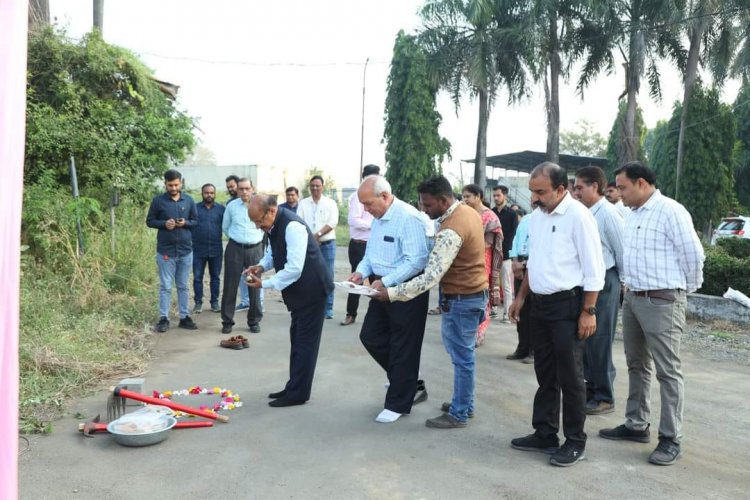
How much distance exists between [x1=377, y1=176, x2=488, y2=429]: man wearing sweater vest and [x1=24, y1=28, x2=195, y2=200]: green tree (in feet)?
23.1

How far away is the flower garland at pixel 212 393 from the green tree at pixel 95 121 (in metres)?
5.43

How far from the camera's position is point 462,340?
4.59 meters

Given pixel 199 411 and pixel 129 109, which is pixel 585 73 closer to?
pixel 129 109

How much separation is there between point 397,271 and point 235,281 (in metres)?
3.87

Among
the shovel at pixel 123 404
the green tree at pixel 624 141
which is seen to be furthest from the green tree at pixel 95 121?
the green tree at pixel 624 141

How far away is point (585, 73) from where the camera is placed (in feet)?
86.9

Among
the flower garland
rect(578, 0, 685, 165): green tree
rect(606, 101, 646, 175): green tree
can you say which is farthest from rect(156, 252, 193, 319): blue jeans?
rect(578, 0, 685, 165): green tree

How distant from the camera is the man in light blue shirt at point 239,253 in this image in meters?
7.89

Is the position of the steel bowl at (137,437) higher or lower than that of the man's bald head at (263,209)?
lower

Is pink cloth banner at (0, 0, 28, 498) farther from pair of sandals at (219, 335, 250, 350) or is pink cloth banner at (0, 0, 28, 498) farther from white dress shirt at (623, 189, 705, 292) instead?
pair of sandals at (219, 335, 250, 350)

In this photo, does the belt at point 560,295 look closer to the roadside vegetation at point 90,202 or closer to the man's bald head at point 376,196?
the man's bald head at point 376,196

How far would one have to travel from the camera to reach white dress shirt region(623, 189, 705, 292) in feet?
13.3

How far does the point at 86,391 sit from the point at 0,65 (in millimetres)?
5093

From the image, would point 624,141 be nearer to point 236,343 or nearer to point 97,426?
point 236,343
